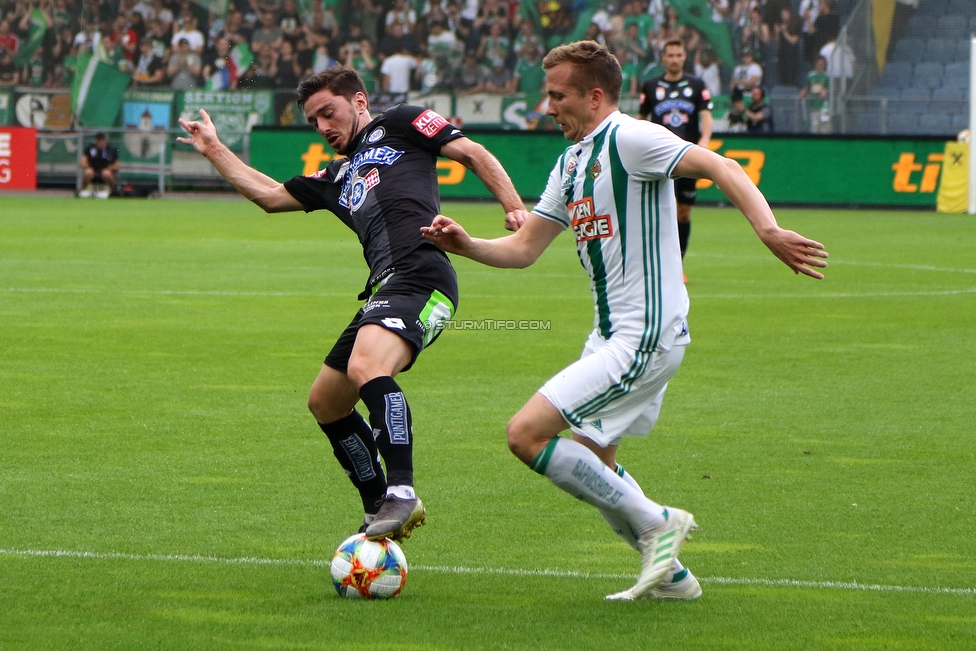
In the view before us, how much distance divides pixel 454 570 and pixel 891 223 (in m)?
19.4

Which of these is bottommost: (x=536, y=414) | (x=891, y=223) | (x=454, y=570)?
(x=891, y=223)

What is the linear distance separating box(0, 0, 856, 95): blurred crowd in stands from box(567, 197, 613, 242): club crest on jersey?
25916 millimetres

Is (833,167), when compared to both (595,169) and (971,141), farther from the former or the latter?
(595,169)

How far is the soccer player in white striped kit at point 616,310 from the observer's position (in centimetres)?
466

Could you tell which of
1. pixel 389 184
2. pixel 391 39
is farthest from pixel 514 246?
pixel 391 39

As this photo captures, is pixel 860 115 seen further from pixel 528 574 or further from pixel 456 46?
pixel 528 574

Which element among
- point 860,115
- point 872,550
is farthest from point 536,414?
point 860,115

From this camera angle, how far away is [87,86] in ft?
107

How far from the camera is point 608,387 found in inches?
184

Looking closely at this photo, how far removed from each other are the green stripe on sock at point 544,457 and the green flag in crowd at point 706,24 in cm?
2691

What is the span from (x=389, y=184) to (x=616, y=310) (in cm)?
138

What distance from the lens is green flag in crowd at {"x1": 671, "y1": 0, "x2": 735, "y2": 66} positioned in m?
30.7

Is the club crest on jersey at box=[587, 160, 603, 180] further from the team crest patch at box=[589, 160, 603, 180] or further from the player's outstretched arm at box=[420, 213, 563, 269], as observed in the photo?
the player's outstretched arm at box=[420, 213, 563, 269]

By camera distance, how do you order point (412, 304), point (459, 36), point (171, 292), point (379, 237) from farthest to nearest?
point (459, 36), point (171, 292), point (379, 237), point (412, 304)
